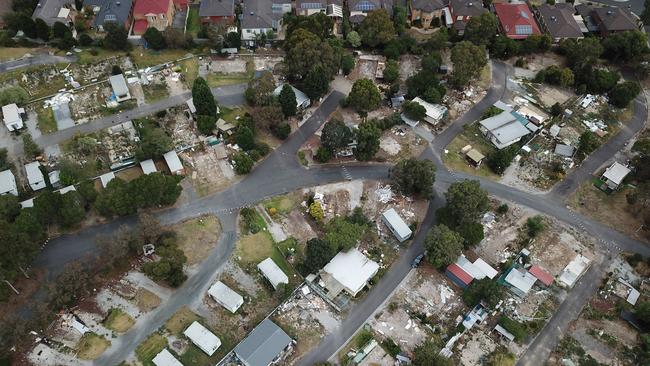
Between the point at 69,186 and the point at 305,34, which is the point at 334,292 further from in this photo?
the point at 305,34

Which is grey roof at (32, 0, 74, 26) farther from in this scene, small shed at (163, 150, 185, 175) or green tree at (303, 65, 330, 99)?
green tree at (303, 65, 330, 99)

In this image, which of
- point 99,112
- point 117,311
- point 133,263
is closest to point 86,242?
point 133,263

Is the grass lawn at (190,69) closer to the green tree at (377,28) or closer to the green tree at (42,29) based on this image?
the green tree at (42,29)

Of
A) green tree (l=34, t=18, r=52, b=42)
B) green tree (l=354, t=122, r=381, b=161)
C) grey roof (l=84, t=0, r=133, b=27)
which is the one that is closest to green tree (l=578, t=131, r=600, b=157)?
green tree (l=354, t=122, r=381, b=161)

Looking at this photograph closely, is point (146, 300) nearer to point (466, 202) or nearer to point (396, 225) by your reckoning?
point (396, 225)

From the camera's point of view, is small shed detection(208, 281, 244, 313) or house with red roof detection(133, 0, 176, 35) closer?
small shed detection(208, 281, 244, 313)
